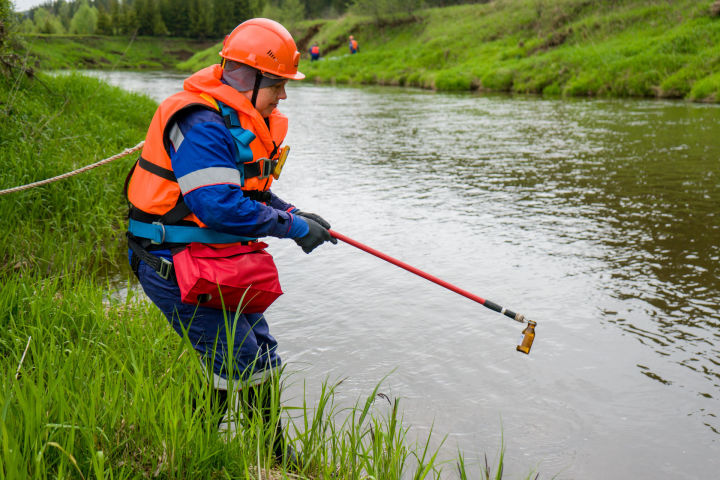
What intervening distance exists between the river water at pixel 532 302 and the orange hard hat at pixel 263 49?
2100 millimetres

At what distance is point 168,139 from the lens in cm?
301

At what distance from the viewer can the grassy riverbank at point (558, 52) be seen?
64.8ft

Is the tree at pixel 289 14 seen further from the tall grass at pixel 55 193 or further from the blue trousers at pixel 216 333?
the blue trousers at pixel 216 333

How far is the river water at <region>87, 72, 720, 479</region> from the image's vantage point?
3.87 metres

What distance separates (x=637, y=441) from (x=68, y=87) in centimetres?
1046

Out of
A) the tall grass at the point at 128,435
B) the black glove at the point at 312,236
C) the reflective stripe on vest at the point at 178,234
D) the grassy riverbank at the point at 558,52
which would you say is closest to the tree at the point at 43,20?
the reflective stripe on vest at the point at 178,234

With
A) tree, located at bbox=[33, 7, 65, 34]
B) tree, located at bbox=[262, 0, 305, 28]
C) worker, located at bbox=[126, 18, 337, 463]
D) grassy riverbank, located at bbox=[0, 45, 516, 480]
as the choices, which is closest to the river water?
grassy riverbank, located at bbox=[0, 45, 516, 480]

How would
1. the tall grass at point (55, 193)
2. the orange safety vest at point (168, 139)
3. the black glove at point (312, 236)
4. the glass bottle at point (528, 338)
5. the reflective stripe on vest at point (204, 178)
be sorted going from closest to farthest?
the reflective stripe on vest at point (204, 178)
the orange safety vest at point (168, 139)
the black glove at point (312, 236)
the glass bottle at point (528, 338)
the tall grass at point (55, 193)

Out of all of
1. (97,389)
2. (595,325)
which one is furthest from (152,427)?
(595,325)

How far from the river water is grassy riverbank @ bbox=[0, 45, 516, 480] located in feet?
1.56

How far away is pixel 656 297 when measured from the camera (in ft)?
18.5

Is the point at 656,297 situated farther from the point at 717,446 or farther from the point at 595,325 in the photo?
the point at 717,446

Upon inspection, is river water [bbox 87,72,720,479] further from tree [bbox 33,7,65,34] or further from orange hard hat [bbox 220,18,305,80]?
tree [bbox 33,7,65,34]

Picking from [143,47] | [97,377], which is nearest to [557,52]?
[97,377]
